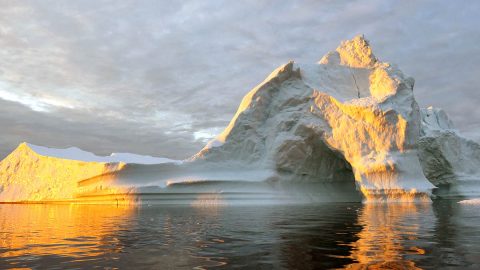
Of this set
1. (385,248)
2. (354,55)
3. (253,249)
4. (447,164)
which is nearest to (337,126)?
(354,55)

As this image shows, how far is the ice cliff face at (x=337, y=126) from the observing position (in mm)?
22922

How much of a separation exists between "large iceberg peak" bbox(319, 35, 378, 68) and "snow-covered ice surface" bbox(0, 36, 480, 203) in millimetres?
71

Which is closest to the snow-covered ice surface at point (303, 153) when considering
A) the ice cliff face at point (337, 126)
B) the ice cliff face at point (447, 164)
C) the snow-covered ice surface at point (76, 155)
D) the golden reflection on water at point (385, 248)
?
the ice cliff face at point (337, 126)

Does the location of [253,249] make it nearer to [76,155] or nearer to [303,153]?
[303,153]

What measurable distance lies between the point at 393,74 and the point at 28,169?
29.2 meters

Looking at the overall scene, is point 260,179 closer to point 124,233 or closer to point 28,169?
point 124,233

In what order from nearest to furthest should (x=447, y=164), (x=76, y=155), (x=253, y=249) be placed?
(x=253, y=249) < (x=76, y=155) < (x=447, y=164)

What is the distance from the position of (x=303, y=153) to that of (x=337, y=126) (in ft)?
10.2

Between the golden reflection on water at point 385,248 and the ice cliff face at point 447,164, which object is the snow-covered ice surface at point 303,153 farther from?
the golden reflection on water at point 385,248

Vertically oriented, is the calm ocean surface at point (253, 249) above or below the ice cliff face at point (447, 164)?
below

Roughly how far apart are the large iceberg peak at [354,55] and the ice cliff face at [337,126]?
7 cm

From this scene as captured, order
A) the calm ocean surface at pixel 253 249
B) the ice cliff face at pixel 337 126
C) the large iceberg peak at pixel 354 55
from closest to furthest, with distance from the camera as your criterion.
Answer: the calm ocean surface at pixel 253 249 < the ice cliff face at pixel 337 126 < the large iceberg peak at pixel 354 55

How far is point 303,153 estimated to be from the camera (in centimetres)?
2655

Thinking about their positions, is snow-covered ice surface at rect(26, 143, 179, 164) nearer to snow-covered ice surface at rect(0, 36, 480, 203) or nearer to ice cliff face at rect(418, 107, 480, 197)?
snow-covered ice surface at rect(0, 36, 480, 203)
